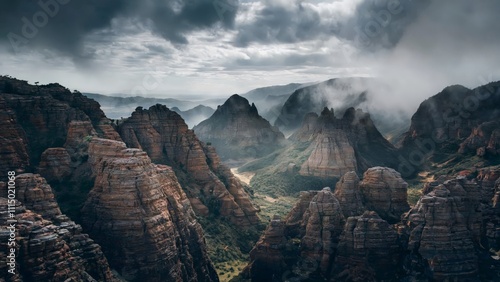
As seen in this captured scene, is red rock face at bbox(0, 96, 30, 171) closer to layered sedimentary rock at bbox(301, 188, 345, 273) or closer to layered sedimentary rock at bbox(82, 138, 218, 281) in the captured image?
layered sedimentary rock at bbox(82, 138, 218, 281)

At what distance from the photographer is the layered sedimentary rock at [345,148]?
384 ft

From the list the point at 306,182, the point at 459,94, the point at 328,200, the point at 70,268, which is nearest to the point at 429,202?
the point at 328,200

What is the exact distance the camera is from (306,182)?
4678 inches

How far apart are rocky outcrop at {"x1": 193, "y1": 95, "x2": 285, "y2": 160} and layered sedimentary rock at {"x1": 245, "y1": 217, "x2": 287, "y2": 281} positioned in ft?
368

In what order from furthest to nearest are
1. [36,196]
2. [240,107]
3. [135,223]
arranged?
[240,107] < [135,223] < [36,196]

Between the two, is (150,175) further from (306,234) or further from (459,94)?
(459,94)

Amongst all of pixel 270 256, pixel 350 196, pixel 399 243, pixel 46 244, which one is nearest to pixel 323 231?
pixel 270 256

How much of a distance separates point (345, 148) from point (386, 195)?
51198mm

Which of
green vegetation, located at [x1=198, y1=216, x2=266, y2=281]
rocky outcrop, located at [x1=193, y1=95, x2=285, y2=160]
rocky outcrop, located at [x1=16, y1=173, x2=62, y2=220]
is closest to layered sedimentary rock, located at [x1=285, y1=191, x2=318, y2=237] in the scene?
green vegetation, located at [x1=198, y1=216, x2=266, y2=281]

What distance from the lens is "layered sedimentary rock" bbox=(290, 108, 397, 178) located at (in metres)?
117

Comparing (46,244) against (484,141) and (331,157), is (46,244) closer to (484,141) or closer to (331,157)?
(331,157)

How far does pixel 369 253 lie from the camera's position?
176 feet

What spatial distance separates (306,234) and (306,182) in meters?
61.0

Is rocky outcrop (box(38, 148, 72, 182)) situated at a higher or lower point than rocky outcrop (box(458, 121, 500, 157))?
lower
